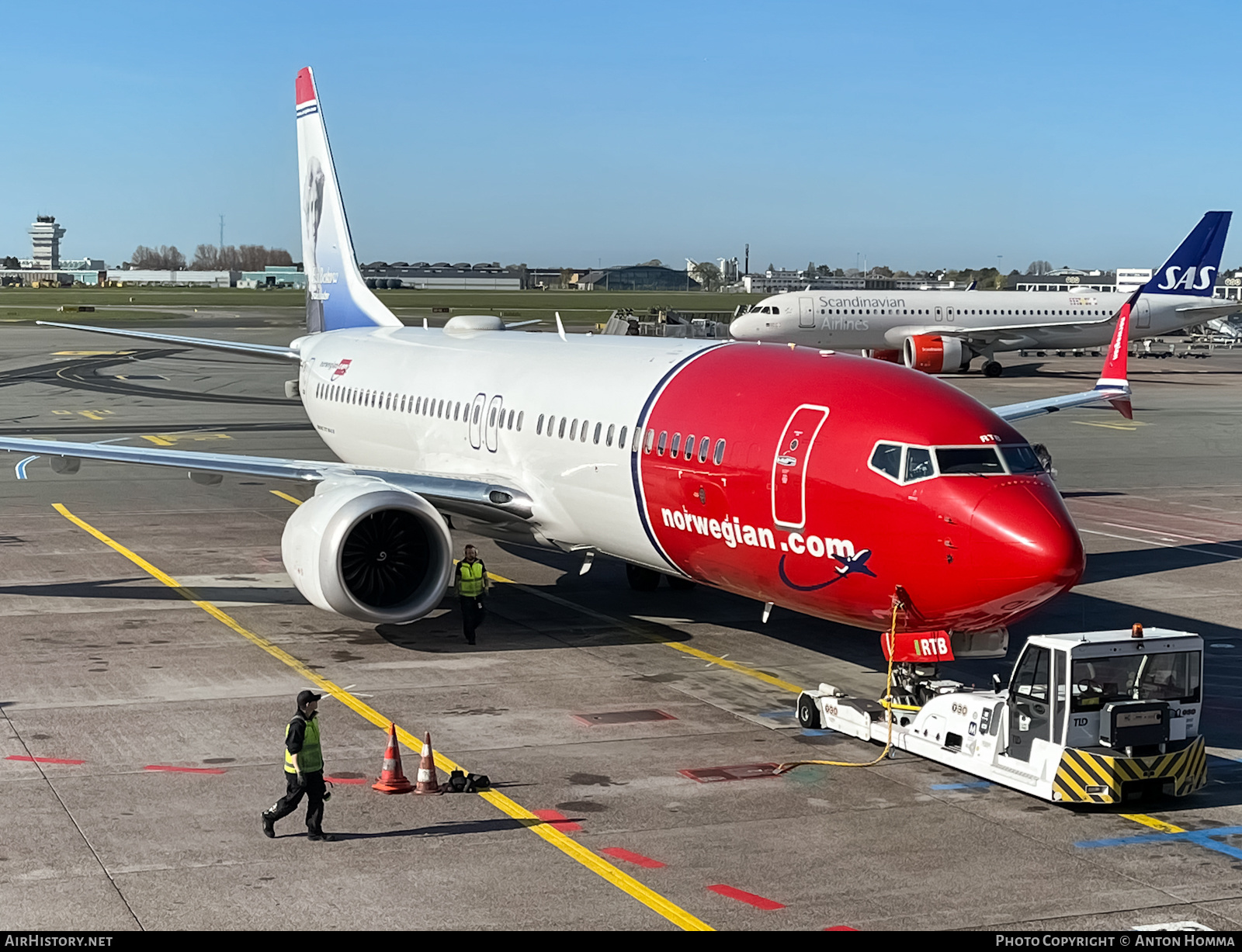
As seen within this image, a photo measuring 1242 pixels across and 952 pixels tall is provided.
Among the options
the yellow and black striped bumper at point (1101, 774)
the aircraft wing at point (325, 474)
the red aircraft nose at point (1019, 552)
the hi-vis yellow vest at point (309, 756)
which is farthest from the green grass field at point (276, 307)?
the yellow and black striped bumper at point (1101, 774)

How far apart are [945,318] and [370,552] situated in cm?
5806

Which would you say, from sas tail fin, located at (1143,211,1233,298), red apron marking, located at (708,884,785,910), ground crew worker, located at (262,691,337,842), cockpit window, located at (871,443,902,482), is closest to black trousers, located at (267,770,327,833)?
ground crew worker, located at (262,691,337,842)

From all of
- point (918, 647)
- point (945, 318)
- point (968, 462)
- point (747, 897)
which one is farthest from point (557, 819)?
point (945, 318)

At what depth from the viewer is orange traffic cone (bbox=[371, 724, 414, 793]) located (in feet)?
50.2

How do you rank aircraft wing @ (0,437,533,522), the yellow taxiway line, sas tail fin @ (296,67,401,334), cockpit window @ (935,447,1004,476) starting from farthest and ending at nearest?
sas tail fin @ (296,67,401,334), aircraft wing @ (0,437,533,522), cockpit window @ (935,447,1004,476), the yellow taxiway line

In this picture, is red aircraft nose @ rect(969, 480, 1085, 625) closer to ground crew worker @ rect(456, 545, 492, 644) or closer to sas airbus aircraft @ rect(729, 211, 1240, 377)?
ground crew worker @ rect(456, 545, 492, 644)

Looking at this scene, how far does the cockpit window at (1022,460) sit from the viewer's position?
17.3m

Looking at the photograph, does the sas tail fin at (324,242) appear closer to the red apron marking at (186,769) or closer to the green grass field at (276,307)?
the red apron marking at (186,769)

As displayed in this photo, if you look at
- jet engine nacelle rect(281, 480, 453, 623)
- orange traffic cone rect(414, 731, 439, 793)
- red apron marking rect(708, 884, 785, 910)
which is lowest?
red apron marking rect(708, 884, 785, 910)

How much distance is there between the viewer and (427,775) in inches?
604

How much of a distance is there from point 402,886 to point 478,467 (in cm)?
1341

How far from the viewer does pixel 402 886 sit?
12695mm

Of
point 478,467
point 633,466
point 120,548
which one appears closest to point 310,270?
point 120,548

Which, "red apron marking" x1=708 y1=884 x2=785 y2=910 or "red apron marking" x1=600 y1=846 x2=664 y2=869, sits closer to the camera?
"red apron marking" x1=708 y1=884 x2=785 y2=910
